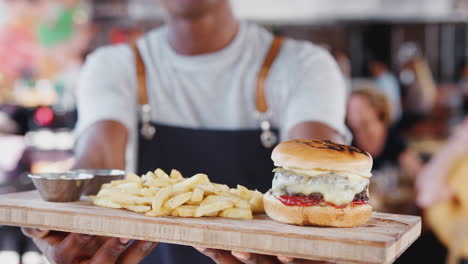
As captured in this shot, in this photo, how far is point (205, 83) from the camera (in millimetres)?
2387

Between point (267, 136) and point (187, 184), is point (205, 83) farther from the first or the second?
point (187, 184)

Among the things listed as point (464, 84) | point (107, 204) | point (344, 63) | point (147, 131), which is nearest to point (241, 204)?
point (107, 204)

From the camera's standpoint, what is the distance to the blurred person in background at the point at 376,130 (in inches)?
187

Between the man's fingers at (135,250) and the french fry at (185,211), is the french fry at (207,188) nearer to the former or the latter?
the french fry at (185,211)

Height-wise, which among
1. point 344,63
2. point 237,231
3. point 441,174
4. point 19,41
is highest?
point 19,41

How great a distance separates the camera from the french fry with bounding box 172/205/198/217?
1532 millimetres

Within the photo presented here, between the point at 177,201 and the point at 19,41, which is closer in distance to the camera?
the point at 177,201

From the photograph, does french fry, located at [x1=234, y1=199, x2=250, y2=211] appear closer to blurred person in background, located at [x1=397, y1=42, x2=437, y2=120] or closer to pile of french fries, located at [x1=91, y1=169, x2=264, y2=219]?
pile of french fries, located at [x1=91, y1=169, x2=264, y2=219]

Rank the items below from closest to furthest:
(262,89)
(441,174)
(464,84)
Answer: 1. (262,89)
2. (441,174)
3. (464,84)

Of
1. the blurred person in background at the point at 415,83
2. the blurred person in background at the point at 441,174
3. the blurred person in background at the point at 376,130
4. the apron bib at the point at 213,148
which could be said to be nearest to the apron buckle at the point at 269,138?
the apron bib at the point at 213,148

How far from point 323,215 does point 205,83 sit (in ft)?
3.46

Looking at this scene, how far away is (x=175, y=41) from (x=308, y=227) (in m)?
1.20

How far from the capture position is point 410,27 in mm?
9766

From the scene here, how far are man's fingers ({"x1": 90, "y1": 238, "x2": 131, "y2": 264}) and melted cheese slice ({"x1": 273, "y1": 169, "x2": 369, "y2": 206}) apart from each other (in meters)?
0.44
